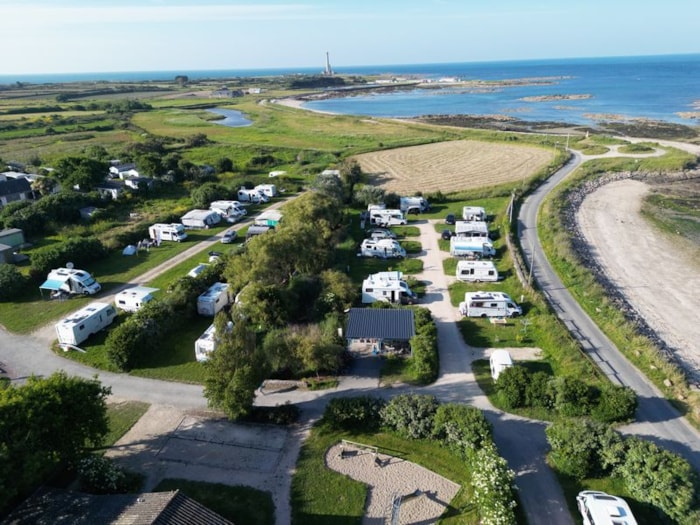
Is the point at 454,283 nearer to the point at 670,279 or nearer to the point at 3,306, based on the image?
the point at 670,279

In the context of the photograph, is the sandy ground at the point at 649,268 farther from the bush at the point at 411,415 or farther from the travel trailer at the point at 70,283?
the travel trailer at the point at 70,283

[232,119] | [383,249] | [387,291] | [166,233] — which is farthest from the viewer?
[232,119]

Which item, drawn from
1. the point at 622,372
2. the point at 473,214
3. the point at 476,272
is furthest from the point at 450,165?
the point at 622,372

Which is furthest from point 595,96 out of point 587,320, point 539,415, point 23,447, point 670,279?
point 23,447

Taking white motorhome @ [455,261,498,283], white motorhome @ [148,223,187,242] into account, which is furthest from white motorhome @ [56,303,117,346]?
white motorhome @ [455,261,498,283]

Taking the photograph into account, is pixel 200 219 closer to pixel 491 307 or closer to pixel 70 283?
pixel 70 283

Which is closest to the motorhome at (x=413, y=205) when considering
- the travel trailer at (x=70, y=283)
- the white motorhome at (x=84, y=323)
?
the travel trailer at (x=70, y=283)
